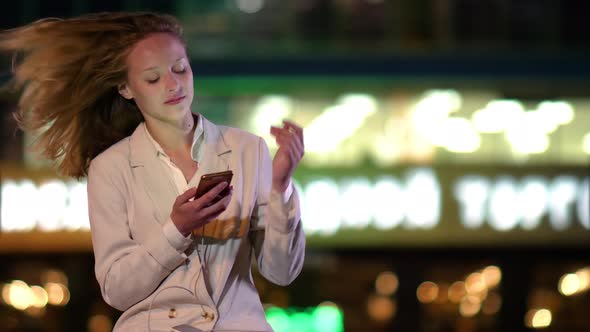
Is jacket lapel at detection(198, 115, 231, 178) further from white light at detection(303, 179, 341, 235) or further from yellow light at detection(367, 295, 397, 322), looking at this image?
yellow light at detection(367, 295, 397, 322)

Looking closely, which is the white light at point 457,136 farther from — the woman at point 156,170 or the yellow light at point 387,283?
the woman at point 156,170

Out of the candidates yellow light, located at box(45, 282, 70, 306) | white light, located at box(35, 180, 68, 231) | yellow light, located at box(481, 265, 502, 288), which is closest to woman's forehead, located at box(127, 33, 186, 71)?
white light, located at box(35, 180, 68, 231)

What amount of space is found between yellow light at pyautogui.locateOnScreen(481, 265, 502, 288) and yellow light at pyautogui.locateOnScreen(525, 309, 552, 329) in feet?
3.47

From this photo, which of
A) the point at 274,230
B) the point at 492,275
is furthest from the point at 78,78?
the point at 492,275

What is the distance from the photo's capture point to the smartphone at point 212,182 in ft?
11.6

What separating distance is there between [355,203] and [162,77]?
2248 cm

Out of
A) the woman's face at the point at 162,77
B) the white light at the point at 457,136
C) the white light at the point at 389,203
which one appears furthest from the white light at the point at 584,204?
the woman's face at the point at 162,77

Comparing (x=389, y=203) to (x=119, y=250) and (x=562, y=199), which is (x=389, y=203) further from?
(x=119, y=250)

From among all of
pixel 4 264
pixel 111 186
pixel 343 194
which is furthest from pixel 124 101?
pixel 4 264

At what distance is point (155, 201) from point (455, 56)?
22910 millimetres

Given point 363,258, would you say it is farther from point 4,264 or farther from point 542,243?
point 4,264

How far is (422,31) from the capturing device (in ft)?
87.9

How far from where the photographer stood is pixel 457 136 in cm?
2664

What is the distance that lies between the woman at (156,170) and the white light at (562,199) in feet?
75.7
